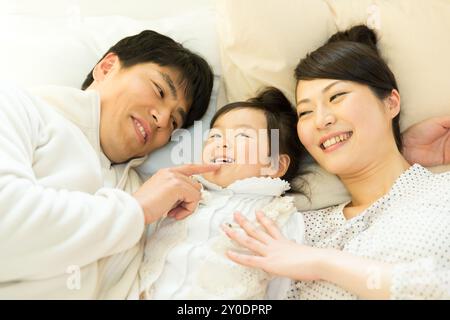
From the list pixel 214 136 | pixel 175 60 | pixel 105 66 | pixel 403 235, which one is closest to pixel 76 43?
pixel 105 66

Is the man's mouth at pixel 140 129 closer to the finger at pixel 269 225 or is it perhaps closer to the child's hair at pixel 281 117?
the child's hair at pixel 281 117

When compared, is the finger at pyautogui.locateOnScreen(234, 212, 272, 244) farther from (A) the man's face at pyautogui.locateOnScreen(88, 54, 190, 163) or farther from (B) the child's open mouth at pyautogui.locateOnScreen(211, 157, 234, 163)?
(A) the man's face at pyautogui.locateOnScreen(88, 54, 190, 163)

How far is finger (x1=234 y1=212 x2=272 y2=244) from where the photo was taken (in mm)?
1196

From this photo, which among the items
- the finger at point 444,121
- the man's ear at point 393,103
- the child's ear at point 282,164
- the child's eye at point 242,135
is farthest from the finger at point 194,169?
the finger at point 444,121

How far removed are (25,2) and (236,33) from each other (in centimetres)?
90

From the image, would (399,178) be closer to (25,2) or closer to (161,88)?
(161,88)

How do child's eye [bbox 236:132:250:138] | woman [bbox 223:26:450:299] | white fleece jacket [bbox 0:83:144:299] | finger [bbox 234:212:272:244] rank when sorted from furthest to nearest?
child's eye [bbox 236:132:250:138], finger [bbox 234:212:272:244], woman [bbox 223:26:450:299], white fleece jacket [bbox 0:83:144:299]

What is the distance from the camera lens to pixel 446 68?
5.09 feet

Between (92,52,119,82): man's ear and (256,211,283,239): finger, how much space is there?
0.69m

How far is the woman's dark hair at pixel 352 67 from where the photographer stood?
142cm

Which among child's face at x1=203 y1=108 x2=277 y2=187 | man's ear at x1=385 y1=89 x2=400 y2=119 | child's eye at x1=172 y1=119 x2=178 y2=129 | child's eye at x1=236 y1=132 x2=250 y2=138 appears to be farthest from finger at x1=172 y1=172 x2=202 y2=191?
man's ear at x1=385 y1=89 x2=400 y2=119

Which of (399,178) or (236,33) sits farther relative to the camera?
(236,33)

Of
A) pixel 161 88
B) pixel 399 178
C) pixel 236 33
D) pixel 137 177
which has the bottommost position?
pixel 137 177

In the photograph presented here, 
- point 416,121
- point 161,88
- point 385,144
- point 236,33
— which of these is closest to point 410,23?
point 416,121
